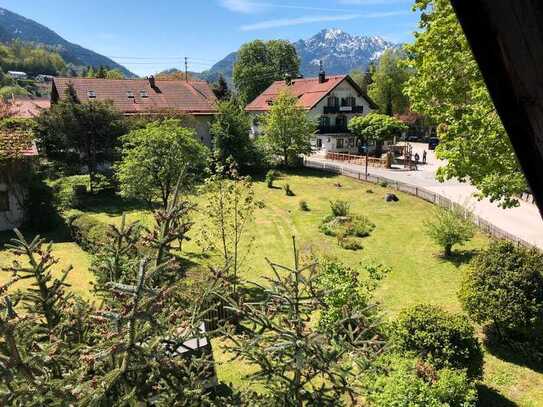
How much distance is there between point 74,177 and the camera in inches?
1257

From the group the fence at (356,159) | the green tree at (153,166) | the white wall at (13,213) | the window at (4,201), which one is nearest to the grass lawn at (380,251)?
the green tree at (153,166)

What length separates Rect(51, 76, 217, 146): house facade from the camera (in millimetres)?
42250

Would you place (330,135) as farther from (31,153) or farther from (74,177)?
(31,153)

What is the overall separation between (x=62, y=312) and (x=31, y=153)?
20.7 meters

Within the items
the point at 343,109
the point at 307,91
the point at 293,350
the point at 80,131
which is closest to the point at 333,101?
the point at 343,109

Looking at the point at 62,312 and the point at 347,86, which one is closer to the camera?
the point at 62,312

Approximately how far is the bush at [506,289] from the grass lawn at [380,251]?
1144 millimetres

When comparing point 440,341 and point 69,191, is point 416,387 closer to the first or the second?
point 440,341

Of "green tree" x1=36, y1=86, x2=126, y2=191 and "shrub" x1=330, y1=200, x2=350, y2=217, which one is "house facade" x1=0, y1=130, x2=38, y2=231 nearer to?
"green tree" x1=36, y1=86, x2=126, y2=191

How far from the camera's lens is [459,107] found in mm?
13914

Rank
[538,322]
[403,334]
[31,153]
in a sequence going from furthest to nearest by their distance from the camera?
[31,153] < [538,322] < [403,334]

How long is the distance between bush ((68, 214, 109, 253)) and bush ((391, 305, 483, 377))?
40.9ft

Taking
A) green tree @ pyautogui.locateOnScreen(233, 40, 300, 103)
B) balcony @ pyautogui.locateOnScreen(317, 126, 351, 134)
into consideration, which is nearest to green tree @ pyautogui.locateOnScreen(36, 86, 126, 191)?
balcony @ pyautogui.locateOnScreen(317, 126, 351, 134)

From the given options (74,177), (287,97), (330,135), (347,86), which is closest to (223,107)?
(287,97)
